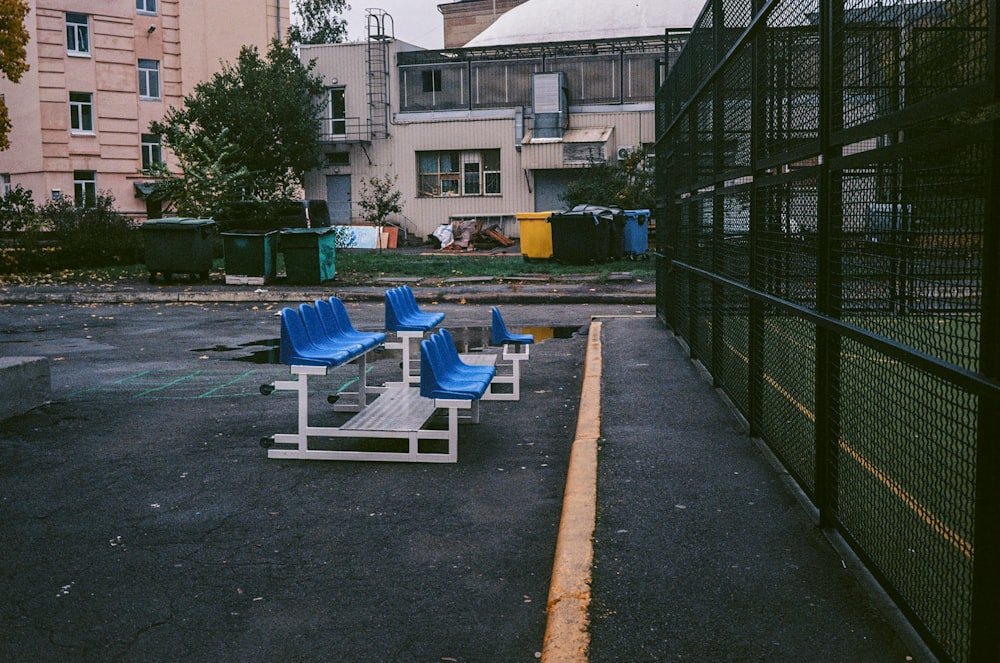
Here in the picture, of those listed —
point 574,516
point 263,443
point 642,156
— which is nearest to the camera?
point 574,516

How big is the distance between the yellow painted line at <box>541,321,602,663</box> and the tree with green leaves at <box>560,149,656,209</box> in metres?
28.1

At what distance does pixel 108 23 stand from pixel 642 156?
908 inches

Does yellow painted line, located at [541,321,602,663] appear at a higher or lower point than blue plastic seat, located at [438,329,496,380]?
lower

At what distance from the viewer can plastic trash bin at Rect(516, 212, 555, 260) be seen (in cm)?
2839

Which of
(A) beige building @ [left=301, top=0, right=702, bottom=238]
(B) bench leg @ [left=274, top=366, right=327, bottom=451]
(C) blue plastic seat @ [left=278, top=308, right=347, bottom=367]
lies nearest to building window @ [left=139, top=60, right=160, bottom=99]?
(A) beige building @ [left=301, top=0, right=702, bottom=238]

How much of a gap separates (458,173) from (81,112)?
51.9ft

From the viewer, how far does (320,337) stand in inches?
293

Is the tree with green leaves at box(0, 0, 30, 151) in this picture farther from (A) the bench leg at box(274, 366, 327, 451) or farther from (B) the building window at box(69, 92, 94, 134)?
(A) the bench leg at box(274, 366, 327, 451)

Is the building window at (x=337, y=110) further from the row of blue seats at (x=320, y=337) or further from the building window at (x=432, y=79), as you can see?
the row of blue seats at (x=320, y=337)

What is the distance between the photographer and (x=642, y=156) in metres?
36.8

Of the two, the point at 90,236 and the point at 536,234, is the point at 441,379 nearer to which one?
the point at 536,234

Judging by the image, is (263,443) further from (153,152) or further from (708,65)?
(153,152)

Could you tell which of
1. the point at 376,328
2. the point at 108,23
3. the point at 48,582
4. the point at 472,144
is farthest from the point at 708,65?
the point at 108,23

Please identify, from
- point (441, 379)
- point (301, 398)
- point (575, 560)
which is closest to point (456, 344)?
point (441, 379)
